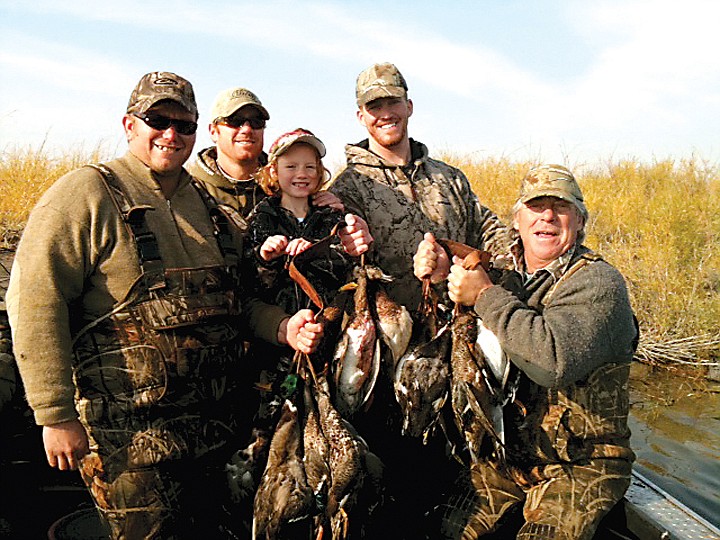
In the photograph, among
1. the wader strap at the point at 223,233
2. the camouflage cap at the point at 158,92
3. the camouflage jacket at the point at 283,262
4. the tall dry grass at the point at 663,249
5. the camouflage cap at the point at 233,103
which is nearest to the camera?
the camouflage cap at the point at 158,92

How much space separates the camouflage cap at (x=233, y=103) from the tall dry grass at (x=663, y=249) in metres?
8.11

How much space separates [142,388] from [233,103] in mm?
2014

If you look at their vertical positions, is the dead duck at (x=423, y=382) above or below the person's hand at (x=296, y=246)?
below

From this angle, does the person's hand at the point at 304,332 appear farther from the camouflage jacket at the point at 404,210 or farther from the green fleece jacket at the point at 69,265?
the camouflage jacket at the point at 404,210

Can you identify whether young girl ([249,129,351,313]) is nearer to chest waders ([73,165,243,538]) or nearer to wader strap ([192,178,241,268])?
wader strap ([192,178,241,268])

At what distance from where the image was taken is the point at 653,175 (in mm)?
17094

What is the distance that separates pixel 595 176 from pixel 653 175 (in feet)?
4.82

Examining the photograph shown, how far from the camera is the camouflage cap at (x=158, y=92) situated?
9.51 feet

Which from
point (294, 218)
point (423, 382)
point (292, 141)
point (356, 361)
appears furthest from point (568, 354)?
point (292, 141)

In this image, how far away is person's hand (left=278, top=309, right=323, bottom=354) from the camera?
2.91m

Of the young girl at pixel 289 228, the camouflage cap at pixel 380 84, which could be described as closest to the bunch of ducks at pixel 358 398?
the young girl at pixel 289 228

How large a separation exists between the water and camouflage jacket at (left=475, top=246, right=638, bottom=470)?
12.3ft

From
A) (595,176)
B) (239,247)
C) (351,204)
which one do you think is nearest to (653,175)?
(595,176)

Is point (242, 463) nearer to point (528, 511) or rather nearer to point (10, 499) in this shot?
point (528, 511)
